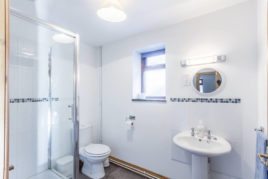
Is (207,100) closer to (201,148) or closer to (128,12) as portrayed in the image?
(201,148)

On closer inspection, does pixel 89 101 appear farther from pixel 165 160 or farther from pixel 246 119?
pixel 246 119

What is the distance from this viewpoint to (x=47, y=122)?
2051mm

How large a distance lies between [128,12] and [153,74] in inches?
43.2

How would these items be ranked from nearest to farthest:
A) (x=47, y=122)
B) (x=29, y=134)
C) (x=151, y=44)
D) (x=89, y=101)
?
1. (x=29, y=134)
2. (x=47, y=122)
3. (x=151, y=44)
4. (x=89, y=101)

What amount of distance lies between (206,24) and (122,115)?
1885 mm

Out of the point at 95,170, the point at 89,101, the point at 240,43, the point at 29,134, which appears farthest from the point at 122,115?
the point at 240,43

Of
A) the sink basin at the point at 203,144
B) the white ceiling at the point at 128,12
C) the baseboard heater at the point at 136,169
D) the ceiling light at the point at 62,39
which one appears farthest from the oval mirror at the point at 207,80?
the ceiling light at the point at 62,39

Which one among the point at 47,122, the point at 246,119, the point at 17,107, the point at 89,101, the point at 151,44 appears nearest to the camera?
the point at 246,119

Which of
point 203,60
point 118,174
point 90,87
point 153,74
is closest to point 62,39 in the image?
point 90,87

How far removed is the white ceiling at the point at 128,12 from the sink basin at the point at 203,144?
153cm

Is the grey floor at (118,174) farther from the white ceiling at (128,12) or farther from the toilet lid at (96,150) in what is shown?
the white ceiling at (128,12)

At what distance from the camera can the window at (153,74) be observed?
7.95 feet

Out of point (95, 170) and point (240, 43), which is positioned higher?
point (240, 43)

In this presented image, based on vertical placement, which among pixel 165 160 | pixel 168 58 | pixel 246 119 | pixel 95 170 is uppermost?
pixel 168 58
